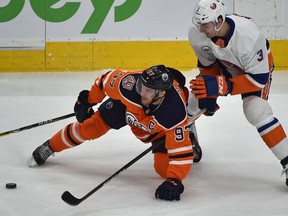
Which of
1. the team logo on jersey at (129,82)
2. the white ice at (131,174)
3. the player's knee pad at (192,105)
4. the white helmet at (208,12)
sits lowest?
the white ice at (131,174)

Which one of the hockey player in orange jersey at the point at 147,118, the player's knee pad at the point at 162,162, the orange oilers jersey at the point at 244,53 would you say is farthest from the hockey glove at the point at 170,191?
the orange oilers jersey at the point at 244,53

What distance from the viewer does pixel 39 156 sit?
3332 mm

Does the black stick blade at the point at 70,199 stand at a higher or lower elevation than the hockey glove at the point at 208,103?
lower

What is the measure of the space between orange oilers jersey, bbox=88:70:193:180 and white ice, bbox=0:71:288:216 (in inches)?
6.6

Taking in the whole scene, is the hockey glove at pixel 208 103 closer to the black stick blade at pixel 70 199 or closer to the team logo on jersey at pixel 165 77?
the team logo on jersey at pixel 165 77

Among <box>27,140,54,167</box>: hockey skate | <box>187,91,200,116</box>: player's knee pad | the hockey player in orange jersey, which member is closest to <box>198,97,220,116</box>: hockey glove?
<box>187,91,200,116</box>: player's knee pad

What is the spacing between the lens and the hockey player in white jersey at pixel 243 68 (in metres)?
3.03

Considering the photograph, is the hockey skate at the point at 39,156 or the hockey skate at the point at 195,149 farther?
the hockey skate at the point at 195,149

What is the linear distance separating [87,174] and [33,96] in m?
1.92

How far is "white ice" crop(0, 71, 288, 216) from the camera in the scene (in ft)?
8.95

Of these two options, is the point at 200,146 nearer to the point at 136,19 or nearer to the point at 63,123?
the point at 63,123

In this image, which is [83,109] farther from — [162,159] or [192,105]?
[192,105]

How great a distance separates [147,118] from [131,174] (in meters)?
0.38

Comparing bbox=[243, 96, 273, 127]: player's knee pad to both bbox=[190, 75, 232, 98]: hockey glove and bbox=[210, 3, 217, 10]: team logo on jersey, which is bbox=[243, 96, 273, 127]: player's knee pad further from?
bbox=[210, 3, 217, 10]: team logo on jersey
